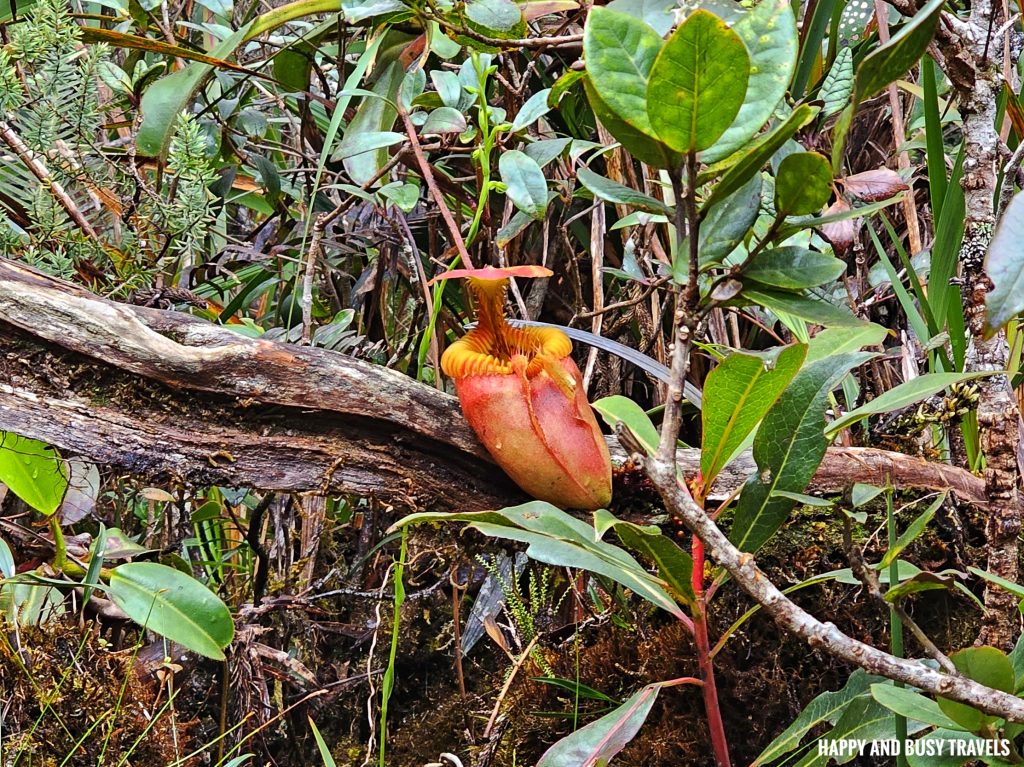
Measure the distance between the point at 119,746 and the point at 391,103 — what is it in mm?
867

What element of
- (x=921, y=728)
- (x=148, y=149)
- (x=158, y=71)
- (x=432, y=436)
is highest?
(x=158, y=71)

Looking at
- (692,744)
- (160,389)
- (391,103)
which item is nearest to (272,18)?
(391,103)

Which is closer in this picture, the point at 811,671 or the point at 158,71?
the point at 811,671

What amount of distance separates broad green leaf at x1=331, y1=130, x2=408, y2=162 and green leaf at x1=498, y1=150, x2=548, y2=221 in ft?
0.47

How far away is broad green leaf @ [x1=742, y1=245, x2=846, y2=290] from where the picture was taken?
2.08ft

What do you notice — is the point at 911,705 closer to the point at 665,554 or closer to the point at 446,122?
the point at 665,554

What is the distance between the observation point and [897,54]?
500 mm

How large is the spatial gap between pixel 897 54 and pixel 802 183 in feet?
0.35

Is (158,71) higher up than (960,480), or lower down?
higher up

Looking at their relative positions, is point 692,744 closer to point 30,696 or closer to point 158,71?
point 30,696

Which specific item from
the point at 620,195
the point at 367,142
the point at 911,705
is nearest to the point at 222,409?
the point at 367,142

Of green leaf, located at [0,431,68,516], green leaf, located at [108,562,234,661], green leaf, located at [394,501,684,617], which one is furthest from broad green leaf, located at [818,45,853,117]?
green leaf, located at [0,431,68,516]

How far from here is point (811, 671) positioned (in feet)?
3.18

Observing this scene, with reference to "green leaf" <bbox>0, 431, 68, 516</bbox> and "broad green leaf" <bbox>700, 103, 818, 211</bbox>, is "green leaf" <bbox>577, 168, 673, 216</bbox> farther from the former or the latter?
"green leaf" <bbox>0, 431, 68, 516</bbox>
